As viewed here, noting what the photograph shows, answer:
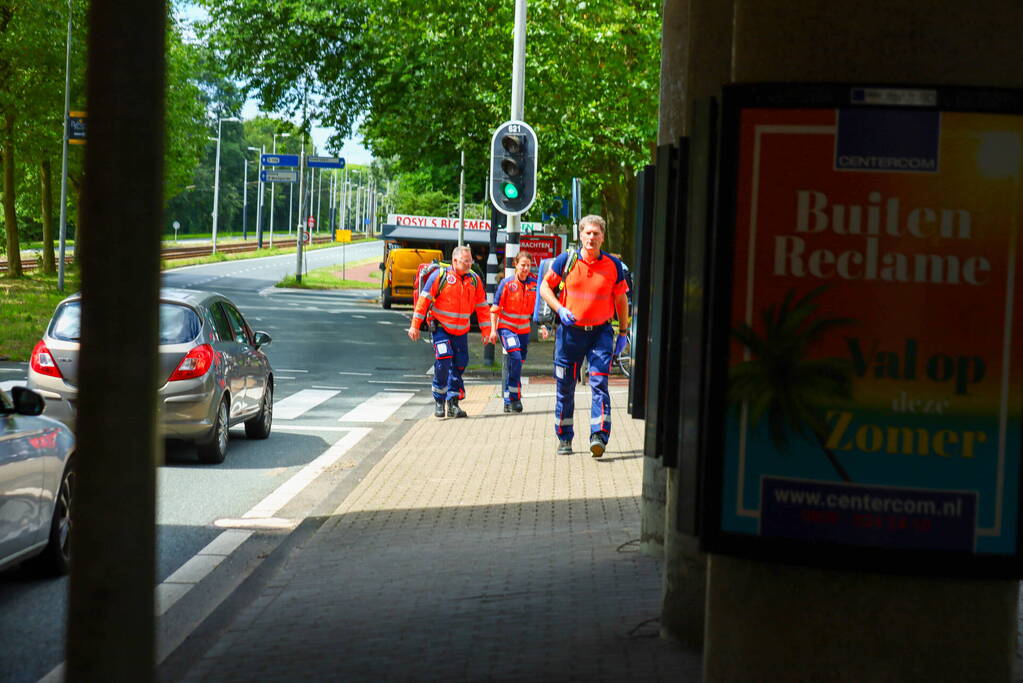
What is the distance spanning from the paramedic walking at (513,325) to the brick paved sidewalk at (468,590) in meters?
4.81

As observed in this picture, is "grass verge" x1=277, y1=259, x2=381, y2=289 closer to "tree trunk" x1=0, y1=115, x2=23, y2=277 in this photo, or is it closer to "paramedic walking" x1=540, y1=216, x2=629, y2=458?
"tree trunk" x1=0, y1=115, x2=23, y2=277

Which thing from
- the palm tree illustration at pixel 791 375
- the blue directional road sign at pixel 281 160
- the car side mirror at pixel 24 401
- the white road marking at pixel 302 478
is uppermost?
the blue directional road sign at pixel 281 160

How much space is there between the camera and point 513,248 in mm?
19391

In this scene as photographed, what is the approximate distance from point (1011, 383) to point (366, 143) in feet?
105

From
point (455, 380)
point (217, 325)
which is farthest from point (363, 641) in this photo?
Result: point (455, 380)

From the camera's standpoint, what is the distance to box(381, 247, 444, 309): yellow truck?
42.8 metres

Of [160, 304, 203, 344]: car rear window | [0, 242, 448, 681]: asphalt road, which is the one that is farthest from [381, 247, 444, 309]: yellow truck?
[160, 304, 203, 344]: car rear window

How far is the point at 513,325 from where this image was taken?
1642cm

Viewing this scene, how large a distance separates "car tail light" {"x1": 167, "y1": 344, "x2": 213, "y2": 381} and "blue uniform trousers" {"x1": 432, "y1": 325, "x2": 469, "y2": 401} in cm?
373

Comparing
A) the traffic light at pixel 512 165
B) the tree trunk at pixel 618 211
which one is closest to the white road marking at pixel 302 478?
the traffic light at pixel 512 165

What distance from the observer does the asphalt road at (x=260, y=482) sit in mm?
6797

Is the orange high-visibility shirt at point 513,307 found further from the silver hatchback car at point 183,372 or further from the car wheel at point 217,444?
the car wheel at point 217,444

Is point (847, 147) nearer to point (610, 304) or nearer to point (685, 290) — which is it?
point (685, 290)

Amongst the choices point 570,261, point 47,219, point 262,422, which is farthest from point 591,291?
point 47,219
